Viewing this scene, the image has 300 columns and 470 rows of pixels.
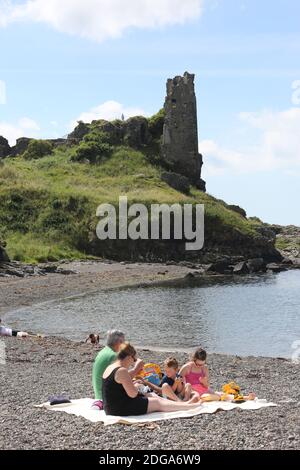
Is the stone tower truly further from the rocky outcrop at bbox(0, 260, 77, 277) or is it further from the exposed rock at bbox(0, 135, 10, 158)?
the rocky outcrop at bbox(0, 260, 77, 277)

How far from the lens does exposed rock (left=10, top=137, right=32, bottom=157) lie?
113312 millimetres

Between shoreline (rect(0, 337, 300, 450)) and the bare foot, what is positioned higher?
the bare foot

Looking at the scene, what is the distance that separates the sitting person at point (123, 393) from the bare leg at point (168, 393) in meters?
1.25

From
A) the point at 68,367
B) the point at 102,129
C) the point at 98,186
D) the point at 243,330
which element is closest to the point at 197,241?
the point at 98,186

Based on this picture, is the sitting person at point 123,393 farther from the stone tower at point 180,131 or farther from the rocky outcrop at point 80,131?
the rocky outcrop at point 80,131

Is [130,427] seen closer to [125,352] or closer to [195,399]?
[125,352]

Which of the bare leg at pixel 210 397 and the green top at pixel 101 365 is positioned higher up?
the green top at pixel 101 365

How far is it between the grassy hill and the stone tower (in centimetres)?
361

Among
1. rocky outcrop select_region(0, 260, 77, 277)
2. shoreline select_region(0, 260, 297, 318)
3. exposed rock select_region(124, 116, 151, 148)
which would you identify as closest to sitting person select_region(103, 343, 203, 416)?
shoreline select_region(0, 260, 297, 318)

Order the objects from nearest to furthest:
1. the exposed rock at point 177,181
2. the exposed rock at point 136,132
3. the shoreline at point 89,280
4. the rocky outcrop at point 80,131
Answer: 1. the shoreline at point 89,280
2. the exposed rock at point 177,181
3. the exposed rock at point 136,132
4. the rocky outcrop at point 80,131

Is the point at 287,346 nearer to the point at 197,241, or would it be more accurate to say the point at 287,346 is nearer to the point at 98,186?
the point at 197,241

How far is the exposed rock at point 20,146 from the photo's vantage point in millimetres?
113312

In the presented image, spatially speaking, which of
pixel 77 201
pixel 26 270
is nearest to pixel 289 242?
pixel 77 201

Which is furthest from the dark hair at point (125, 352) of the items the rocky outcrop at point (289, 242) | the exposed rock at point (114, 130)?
the exposed rock at point (114, 130)
